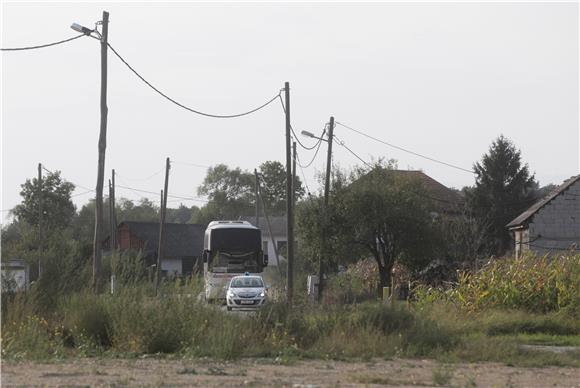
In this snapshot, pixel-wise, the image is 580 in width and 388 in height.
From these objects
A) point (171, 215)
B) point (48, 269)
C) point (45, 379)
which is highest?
point (171, 215)

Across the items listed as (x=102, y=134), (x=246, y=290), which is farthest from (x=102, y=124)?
(x=246, y=290)

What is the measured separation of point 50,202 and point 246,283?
58.4 m

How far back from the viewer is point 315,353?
17578mm

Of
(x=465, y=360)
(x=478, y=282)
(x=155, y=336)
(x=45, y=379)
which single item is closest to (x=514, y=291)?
(x=478, y=282)

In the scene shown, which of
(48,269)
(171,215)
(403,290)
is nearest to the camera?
(48,269)

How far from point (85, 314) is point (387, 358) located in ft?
19.0

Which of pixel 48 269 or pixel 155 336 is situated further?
pixel 48 269

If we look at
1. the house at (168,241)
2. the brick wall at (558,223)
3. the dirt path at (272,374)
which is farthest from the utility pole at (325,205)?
the house at (168,241)

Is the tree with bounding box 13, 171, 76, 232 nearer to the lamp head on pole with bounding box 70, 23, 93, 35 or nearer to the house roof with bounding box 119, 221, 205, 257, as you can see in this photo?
the house roof with bounding box 119, 221, 205, 257

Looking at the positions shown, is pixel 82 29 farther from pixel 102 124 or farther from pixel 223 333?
pixel 223 333

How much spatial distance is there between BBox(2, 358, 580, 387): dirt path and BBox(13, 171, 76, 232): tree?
7779 cm

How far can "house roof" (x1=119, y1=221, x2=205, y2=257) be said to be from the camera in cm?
9169

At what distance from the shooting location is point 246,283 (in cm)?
3934

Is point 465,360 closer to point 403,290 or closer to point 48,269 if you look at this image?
point 48,269
